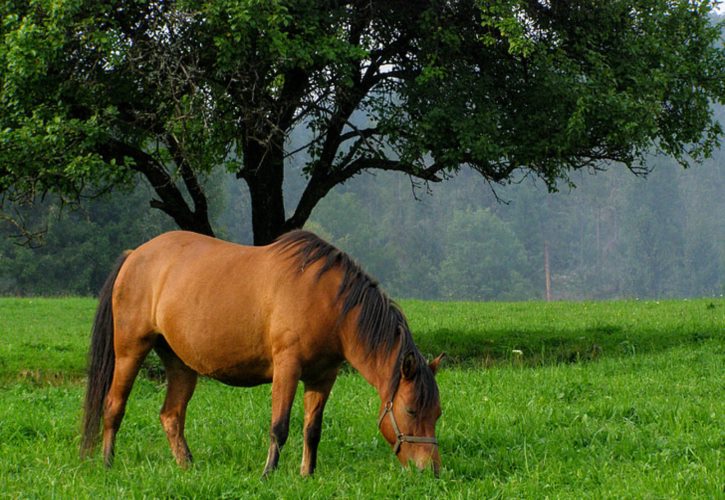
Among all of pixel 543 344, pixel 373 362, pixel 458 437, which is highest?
pixel 373 362

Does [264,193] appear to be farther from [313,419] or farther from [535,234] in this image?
[535,234]

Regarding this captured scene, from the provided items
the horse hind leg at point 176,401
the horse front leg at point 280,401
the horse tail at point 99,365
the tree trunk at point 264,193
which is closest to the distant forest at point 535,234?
the tree trunk at point 264,193

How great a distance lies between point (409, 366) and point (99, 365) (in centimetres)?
344

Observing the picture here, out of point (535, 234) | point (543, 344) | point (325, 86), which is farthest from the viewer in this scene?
point (535, 234)

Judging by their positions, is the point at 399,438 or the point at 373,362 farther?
the point at 373,362

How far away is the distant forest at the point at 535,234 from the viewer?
9619cm

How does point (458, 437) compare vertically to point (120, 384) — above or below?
below

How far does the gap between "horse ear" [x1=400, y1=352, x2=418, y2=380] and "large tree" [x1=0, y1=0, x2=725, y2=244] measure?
7157 millimetres

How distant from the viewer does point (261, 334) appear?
7.63m

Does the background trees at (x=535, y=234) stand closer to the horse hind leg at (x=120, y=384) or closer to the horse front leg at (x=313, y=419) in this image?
the horse hind leg at (x=120, y=384)

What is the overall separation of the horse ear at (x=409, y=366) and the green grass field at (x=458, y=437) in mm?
787

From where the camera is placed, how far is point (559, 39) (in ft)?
53.4

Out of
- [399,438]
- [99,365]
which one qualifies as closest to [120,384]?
[99,365]

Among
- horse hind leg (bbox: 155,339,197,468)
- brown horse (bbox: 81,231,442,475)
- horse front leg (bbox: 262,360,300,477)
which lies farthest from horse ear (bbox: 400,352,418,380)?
horse hind leg (bbox: 155,339,197,468)
